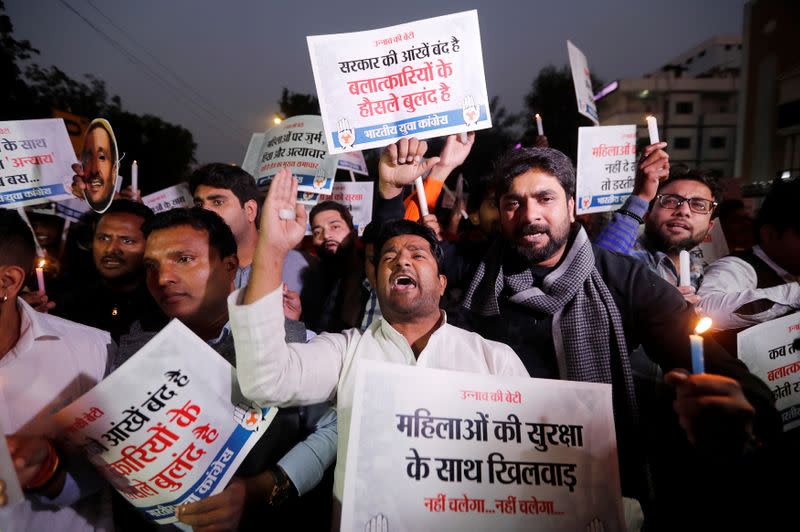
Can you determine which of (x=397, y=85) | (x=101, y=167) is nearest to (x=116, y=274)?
(x=101, y=167)

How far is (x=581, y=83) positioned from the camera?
514 cm

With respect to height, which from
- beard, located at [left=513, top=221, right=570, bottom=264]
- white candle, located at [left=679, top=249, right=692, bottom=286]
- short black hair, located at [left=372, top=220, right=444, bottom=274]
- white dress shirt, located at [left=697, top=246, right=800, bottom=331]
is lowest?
white dress shirt, located at [left=697, top=246, right=800, bottom=331]

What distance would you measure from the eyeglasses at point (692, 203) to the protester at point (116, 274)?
3446 mm

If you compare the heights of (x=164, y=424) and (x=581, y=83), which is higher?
(x=581, y=83)

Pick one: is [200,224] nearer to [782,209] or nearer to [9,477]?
[9,477]

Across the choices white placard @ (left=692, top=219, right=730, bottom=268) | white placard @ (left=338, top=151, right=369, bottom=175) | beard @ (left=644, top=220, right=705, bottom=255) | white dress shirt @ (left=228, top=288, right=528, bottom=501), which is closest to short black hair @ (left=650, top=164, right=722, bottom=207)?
beard @ (left=644, top=220, right=705, bottom=255)

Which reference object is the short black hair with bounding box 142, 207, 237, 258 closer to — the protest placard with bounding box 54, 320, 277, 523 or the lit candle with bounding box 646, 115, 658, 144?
the protest placard with bounding box 54, 320, 277, 523

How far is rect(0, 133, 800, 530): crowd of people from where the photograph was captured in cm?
179

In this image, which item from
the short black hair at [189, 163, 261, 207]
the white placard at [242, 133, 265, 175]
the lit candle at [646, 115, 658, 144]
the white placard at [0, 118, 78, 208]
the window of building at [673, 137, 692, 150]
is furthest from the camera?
the window of building at [673, 137, 692, 150]

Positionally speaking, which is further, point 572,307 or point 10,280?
point 572,307

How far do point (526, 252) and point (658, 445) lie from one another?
1.21 metres

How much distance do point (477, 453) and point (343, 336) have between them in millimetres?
800

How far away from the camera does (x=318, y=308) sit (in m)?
3.79

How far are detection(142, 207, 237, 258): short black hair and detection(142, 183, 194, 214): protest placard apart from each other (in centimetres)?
304
